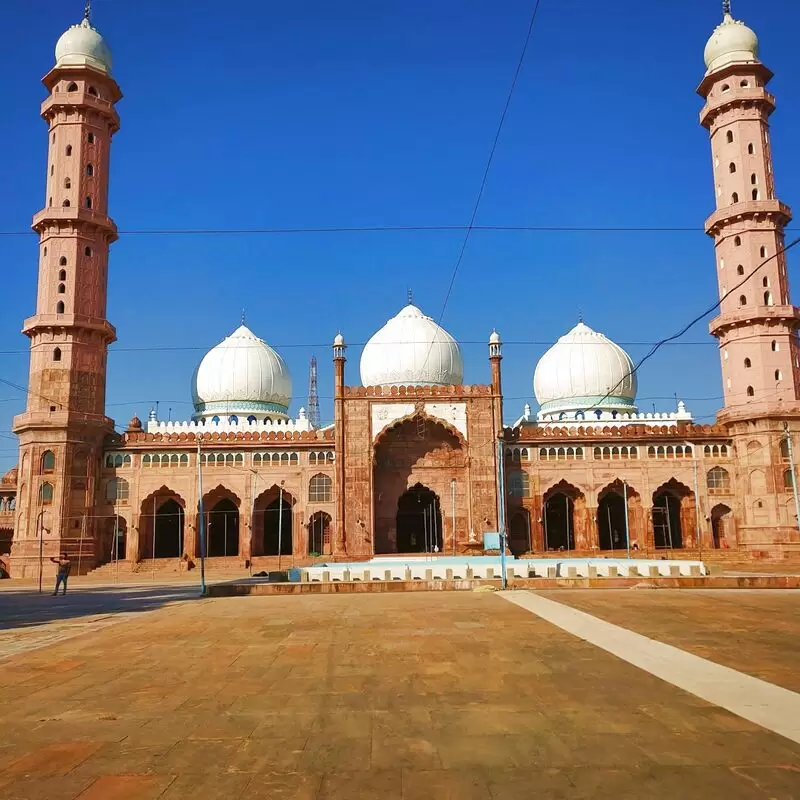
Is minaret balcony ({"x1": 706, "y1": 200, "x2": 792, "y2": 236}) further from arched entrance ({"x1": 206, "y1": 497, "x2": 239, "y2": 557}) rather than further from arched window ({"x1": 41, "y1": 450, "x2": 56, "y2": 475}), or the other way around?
arched window ({"x1": 41, "y1": 450, "x2": 56, "y2": 475})

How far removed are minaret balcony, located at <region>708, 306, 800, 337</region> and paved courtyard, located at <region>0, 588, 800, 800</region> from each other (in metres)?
27.4

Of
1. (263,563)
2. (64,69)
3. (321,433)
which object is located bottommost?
(263,563)

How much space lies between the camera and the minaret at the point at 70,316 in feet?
109

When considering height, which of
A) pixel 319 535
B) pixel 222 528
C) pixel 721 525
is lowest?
pixel 319 535

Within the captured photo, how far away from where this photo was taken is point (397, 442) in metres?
37.8

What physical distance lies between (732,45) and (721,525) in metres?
23.5

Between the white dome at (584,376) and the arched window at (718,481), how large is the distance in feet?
24.9

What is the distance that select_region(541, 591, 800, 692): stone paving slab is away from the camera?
814cm

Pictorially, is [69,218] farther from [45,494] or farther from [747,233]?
[747,233]

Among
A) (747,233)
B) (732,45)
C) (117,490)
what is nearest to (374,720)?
(117,490)

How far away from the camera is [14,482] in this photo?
41969 millimetres

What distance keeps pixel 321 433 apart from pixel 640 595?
74.4 ft

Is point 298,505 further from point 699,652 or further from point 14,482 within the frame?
point 699,652

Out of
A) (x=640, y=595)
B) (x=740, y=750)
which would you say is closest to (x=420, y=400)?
(x=640, y=595)
